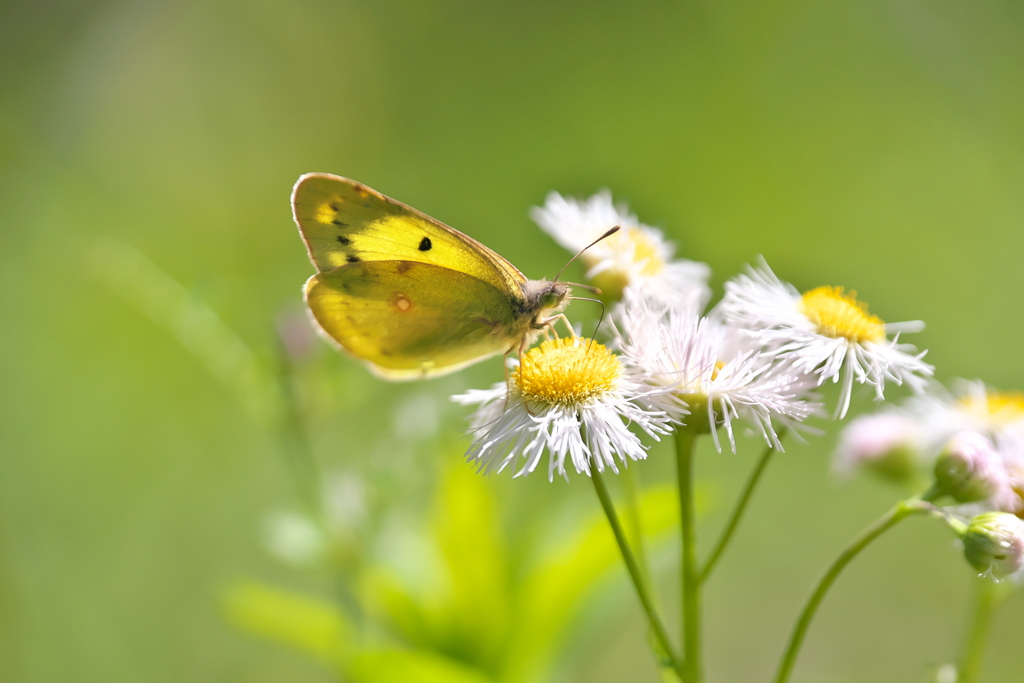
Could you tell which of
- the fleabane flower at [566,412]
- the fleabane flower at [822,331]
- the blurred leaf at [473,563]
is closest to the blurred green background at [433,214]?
the blurred leaf at [473,563]

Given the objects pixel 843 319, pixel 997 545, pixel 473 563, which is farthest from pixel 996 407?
pixel 473 563

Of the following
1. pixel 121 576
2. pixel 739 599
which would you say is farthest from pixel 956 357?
pixel 121 576

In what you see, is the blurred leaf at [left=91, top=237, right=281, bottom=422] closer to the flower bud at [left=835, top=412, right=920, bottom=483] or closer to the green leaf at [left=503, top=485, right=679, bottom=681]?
the green leaf at [left=503, top=485, right=679, bottom=681]

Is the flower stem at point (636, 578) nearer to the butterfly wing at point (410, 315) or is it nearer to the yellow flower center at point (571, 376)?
the yellow flower center at point (571, 376)

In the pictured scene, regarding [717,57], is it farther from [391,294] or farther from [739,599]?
[391,294]

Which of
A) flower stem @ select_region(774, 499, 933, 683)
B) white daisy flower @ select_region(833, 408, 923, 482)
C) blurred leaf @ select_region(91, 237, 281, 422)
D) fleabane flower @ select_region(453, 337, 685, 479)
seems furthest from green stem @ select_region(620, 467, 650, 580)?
blurred leaf @ select_region(91, 237, 281, 422)

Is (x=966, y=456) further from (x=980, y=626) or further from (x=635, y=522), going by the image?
(x=635, y=522)
